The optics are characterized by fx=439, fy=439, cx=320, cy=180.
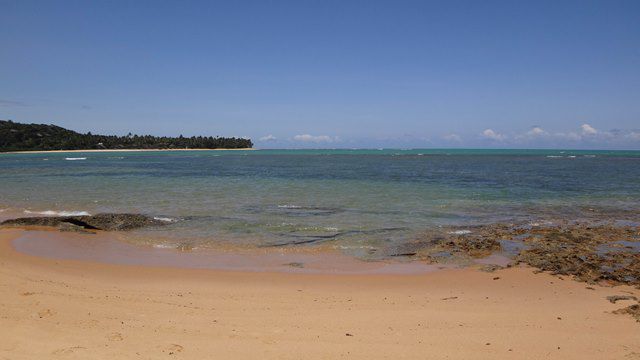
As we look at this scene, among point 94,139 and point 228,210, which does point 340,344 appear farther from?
point 94,139

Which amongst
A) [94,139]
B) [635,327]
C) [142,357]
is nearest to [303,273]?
[142,357]

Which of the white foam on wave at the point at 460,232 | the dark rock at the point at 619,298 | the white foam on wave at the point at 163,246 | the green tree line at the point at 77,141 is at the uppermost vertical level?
the green tree line at the point at 77,141

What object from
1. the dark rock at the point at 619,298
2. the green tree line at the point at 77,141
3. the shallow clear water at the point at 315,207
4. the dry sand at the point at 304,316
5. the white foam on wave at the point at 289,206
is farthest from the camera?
the green tree line at the point at 77,141

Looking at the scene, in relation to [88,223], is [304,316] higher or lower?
lower

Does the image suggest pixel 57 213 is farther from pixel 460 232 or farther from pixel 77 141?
pixel 77 141

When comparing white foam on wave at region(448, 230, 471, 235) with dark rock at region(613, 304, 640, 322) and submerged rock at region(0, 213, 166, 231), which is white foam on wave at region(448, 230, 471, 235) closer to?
dark rock at region(613, 304, 640, 322)

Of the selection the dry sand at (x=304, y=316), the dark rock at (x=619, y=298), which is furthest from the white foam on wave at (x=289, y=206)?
the dark rock at (x=619, y=298)

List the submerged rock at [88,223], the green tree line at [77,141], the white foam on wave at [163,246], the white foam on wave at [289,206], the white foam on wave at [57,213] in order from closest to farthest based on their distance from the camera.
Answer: the white foam on wave at [163,246] → the submerged rock at [88,223] → the white foam on wave at [57,213] → the white foam on wave at [289,206] → the green tree line at [77,141]

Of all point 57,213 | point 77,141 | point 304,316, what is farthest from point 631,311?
point 77,141

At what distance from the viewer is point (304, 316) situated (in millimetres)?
6801

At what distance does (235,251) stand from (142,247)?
267 cm

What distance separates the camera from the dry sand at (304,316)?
218 inches

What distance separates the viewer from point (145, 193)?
25078 mm

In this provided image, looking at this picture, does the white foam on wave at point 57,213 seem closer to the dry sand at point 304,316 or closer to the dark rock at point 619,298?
the dry sand at point 304,316
